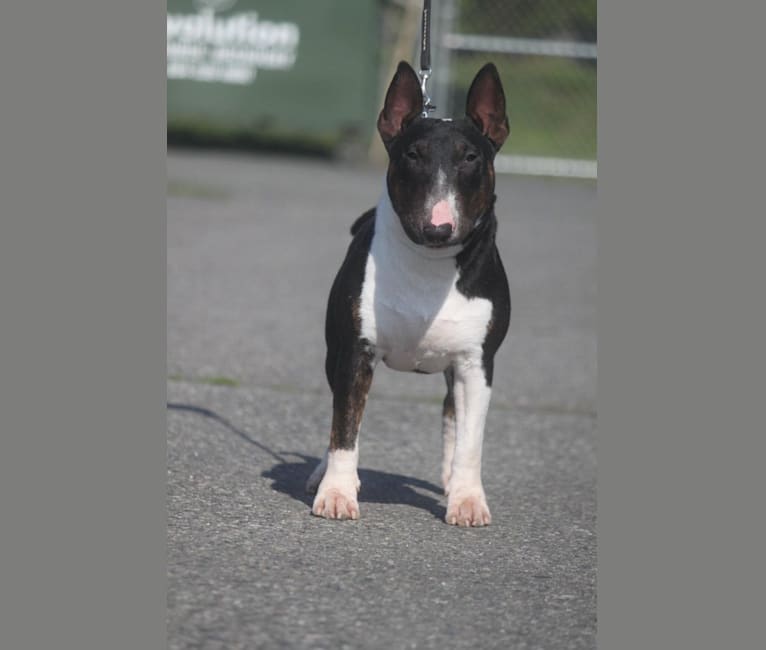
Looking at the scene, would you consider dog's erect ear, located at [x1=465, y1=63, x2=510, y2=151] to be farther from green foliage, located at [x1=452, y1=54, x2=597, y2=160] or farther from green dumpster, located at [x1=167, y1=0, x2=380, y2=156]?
green foliage, located at [x1=452, y1=54, x2=597, y2=160]

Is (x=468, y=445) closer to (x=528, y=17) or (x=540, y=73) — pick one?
(x=540, y=73)

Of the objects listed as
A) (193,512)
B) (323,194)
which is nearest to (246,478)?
(193,512)

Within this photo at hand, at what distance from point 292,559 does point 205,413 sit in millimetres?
2329

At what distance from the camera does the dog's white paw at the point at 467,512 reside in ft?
15.4

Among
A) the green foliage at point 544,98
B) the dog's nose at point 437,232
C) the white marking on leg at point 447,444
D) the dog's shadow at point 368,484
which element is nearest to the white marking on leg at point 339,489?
the dog's shadow at point 368,484

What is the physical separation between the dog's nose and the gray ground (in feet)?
3.13

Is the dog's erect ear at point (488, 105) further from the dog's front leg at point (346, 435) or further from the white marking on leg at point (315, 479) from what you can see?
the white marking on leg at point (315, 479)

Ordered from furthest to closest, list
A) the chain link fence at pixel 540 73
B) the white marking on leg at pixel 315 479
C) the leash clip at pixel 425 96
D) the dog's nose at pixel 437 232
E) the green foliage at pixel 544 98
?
the green foliage at pixel 544 98 < the chain link fence at pixel 540 73 < the white marking on leg at pixel 315 479 < the leash clip at pixel 425 96 < the dog's nose at pixel 437 232

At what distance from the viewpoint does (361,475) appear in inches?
218

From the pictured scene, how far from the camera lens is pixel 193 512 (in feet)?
15.0

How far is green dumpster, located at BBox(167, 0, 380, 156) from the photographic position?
1736cm

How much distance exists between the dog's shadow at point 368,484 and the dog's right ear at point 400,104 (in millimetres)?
1292

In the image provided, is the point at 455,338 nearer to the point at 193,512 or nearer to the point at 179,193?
the point at 193,512

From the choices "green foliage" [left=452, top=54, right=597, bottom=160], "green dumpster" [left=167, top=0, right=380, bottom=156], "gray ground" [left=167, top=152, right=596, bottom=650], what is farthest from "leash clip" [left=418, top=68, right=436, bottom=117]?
"green foliage" [left=452, top=54, right=597, bottom=160]
